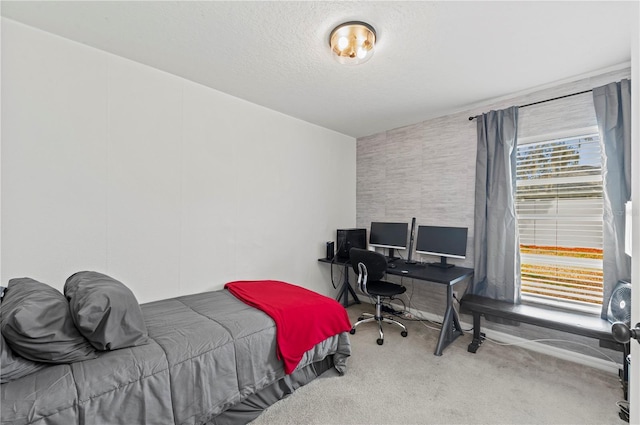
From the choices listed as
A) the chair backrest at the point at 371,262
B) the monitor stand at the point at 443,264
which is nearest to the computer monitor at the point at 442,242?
the monitor stand at the point at 443,264

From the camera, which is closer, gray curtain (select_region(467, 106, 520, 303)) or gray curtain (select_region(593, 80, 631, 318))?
gray curtain (select_region(593, 80, 631, 318))

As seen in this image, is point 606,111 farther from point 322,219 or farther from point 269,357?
point 269,357

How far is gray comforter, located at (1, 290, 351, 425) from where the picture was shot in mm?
1186

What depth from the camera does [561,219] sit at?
263 centimetres

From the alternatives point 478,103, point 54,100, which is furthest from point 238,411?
point 478,103

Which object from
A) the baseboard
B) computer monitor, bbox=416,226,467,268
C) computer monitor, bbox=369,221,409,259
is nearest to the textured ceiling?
computer monitor, bbox=416,226,467,268

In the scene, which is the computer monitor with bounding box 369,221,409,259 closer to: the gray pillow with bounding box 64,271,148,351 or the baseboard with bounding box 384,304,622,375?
the baseboard with bounding box 384,304,622,375

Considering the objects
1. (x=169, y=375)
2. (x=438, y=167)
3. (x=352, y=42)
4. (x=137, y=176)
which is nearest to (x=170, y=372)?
(x=169, y=375)

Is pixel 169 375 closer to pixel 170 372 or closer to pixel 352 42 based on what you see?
pixel 170 372

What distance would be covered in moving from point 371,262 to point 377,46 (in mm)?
1918

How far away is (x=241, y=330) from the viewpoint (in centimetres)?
184

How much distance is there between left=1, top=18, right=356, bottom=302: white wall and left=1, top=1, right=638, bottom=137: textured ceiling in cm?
25

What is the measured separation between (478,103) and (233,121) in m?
2.56

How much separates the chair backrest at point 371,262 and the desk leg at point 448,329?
2.07 feet
